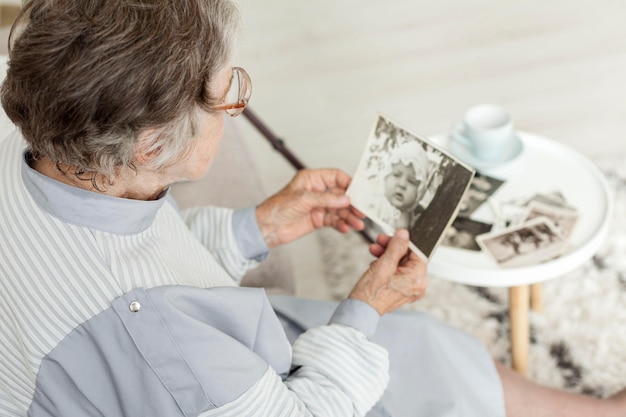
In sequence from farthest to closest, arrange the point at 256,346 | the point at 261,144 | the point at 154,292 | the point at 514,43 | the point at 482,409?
the point at 514,43 → the point at 261,144 → the point at 482,409 → the point at 256,346 → the point at 154,292

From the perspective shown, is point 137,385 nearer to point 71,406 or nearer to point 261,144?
point 71,406

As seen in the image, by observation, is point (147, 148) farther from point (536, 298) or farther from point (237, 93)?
point (536, 298)

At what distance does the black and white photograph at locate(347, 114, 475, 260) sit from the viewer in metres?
1.63

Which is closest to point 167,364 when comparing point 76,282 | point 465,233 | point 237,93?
point 76,282

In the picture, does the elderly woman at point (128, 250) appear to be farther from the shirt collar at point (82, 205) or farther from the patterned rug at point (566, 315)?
the patterned rug at point (566, 315)

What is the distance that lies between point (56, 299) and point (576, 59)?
277 cm

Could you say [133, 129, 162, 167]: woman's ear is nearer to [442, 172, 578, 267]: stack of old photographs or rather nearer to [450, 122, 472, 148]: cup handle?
[442, 172, 578, 267]: stack of old photographs

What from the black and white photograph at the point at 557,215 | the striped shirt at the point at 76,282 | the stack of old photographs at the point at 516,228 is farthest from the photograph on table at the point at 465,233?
the striped shirt at the point at 76,282

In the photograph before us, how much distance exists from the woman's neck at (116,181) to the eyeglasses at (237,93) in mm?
161

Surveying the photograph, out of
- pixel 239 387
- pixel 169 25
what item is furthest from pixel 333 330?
pixel 169 25

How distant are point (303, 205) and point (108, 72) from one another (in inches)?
32.8

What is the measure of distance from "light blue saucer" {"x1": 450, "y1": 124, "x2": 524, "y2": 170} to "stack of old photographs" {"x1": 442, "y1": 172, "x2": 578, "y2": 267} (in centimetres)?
7

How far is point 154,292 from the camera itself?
118cm

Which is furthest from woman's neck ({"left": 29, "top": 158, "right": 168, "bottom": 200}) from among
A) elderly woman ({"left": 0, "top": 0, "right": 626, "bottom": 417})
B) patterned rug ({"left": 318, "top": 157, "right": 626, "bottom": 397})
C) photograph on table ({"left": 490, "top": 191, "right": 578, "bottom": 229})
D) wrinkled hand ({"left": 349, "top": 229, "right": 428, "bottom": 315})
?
patterned rug ({"left": 318, "top": 157, "right": 626, "bottom": 397})
